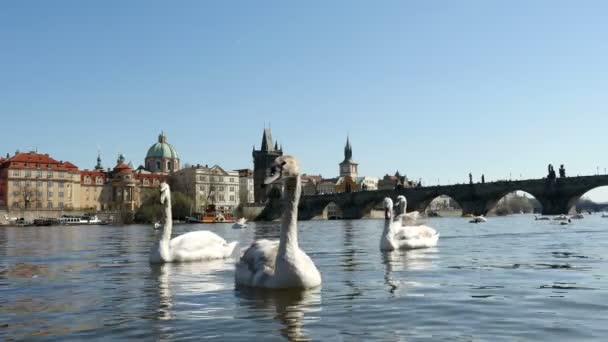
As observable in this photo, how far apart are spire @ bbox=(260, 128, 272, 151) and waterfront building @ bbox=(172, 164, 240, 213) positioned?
1580 centimetres

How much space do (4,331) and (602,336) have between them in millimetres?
6472

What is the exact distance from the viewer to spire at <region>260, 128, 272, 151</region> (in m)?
192

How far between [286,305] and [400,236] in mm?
12261

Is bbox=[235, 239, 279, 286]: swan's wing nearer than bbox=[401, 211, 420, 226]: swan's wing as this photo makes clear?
Yes

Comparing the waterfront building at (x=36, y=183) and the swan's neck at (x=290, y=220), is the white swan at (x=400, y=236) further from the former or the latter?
the waterfront building at (x=36, y=183)

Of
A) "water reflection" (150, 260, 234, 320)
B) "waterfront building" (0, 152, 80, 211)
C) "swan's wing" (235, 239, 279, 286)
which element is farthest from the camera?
"waterfront building" (0, 152, 80, 211)

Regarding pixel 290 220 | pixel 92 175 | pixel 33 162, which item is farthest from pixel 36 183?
pixel 290 220

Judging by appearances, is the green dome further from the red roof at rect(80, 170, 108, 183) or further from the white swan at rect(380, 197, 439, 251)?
the white swan at rect(380, 197, 439, 251)

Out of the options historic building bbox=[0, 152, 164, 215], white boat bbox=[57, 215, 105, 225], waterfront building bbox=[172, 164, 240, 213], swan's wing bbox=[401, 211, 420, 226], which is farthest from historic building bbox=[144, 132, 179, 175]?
swan's wing bbox=[401, 211, 420, 226]

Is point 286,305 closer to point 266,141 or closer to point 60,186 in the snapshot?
point 60,186

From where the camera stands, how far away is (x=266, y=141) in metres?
193

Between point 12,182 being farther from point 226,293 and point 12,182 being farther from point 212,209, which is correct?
point 226,293

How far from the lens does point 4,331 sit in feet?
24.1

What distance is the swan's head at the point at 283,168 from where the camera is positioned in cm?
950
